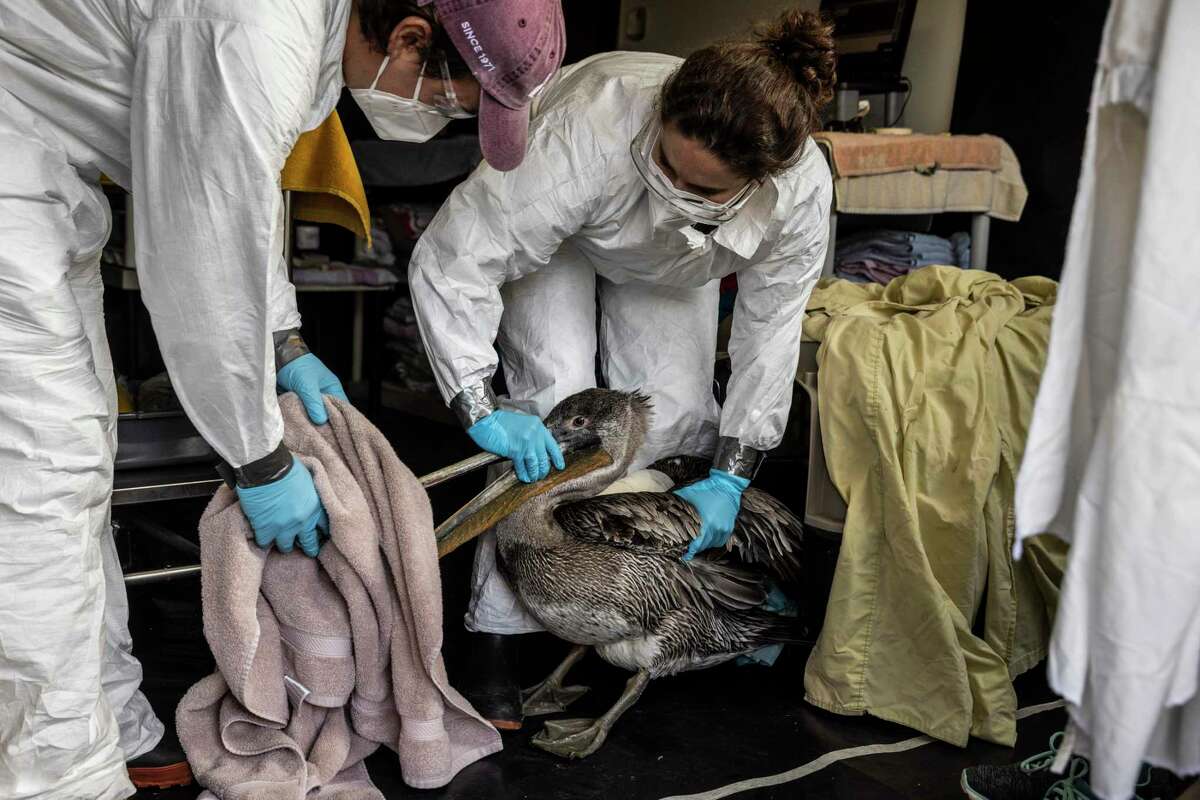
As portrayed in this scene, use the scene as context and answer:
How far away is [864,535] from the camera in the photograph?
228cm

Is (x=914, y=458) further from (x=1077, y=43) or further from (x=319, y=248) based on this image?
(x=319, y=248)

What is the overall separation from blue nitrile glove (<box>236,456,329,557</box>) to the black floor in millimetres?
486

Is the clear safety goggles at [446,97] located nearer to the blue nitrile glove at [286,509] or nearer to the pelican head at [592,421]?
the blue nitrile glove at [286,509]

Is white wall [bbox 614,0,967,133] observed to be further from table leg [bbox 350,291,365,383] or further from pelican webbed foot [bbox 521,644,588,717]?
pelican webbed foot [bbox 521,644,588,717]

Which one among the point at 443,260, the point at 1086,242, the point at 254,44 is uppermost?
the point at 254,44

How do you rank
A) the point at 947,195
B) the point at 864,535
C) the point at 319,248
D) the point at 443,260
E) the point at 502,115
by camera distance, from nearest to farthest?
the point at 502,115
the point at 443,260
the point at 864,535
the point at 947,195
the point at 319,248

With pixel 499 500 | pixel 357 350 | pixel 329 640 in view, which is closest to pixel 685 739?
pixel 499 500

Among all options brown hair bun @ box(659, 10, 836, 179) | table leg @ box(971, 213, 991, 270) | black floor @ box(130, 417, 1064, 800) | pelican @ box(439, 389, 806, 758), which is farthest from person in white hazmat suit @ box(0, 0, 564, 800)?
table leg @ box(971, 213, 991, 270)

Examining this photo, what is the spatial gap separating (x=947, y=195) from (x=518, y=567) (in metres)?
1.82

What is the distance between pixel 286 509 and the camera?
1.69 m

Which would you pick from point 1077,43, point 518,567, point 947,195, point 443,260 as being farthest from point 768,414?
point 1077,43

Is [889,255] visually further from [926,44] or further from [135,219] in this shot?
[135,219]

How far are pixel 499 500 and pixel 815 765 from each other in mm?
794

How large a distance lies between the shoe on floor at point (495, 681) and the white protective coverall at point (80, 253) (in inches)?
29.8
